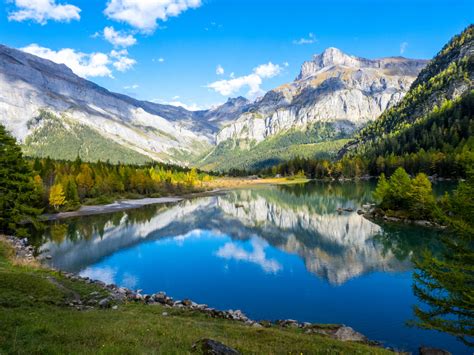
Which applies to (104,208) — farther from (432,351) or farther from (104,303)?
(432,351)

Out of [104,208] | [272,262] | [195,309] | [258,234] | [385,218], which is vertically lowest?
[258,234]

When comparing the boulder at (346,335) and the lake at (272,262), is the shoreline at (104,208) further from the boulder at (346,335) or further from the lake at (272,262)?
the boulder at (346,335)

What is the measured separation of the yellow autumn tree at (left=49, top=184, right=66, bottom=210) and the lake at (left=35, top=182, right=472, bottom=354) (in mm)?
10416

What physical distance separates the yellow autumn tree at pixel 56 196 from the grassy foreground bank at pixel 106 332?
78.9 metres

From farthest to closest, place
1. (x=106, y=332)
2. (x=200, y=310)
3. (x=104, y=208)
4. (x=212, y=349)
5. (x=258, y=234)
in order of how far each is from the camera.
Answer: (x=104, y=208)
(x=258, y=234)
(x=200, y=310)
(x=106, y=332)
(x=212, y=349)

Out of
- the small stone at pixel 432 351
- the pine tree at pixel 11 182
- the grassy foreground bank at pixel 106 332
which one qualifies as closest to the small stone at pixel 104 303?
the grassy foreground bank at pixel 106 332

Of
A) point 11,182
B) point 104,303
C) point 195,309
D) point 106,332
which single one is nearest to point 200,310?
point 195,309

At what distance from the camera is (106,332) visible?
16.4m

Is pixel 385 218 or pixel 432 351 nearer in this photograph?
pixel 432 351

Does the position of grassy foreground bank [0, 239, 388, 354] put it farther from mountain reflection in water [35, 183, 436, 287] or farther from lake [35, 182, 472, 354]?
mountain reflection in water [35, 183, 436, 287]

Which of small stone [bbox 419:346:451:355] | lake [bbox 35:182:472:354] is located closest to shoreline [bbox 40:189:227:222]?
lake [bbox 35:182:472:354]

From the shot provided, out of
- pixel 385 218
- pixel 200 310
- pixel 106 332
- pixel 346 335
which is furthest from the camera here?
pixel 385 218

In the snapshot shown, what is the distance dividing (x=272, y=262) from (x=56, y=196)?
74754mm

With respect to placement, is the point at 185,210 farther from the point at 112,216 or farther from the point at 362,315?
the point at 362,315
